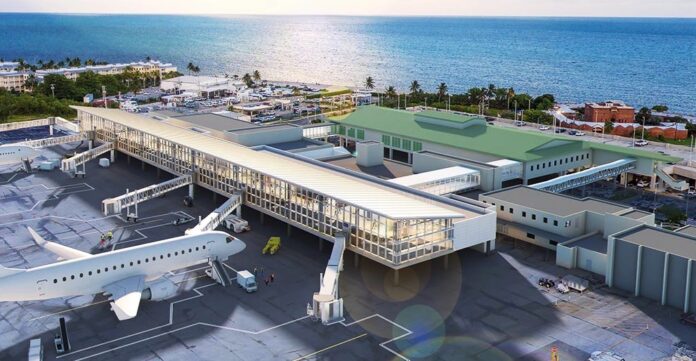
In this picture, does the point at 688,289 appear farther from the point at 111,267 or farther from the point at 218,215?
the point at 111,267

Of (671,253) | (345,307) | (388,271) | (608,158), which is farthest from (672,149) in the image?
(345,307)

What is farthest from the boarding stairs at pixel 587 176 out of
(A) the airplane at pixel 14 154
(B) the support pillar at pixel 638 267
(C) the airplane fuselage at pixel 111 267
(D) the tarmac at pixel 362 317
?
(A) the airplane at pixel 14 154

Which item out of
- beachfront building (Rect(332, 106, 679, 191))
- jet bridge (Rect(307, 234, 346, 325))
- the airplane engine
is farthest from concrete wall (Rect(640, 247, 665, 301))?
the airplane engine

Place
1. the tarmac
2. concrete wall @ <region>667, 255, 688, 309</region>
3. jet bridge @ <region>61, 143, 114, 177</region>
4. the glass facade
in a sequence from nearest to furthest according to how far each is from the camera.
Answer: the tarmac, concrete wall @ <region>667, 255, 688, 309</region>, the glass facade, jet bridge @ <region>61, 143, 114, 177</region>

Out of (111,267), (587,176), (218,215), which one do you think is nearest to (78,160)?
(218,215)

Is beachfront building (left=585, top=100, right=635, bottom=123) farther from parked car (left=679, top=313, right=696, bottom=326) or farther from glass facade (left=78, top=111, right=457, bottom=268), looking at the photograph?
parked car (left=679, top=313, right=696, bottom=326)

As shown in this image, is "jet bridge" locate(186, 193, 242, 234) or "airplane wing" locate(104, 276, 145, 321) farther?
"jet bridge" locate(186, 193, 242, 234)
